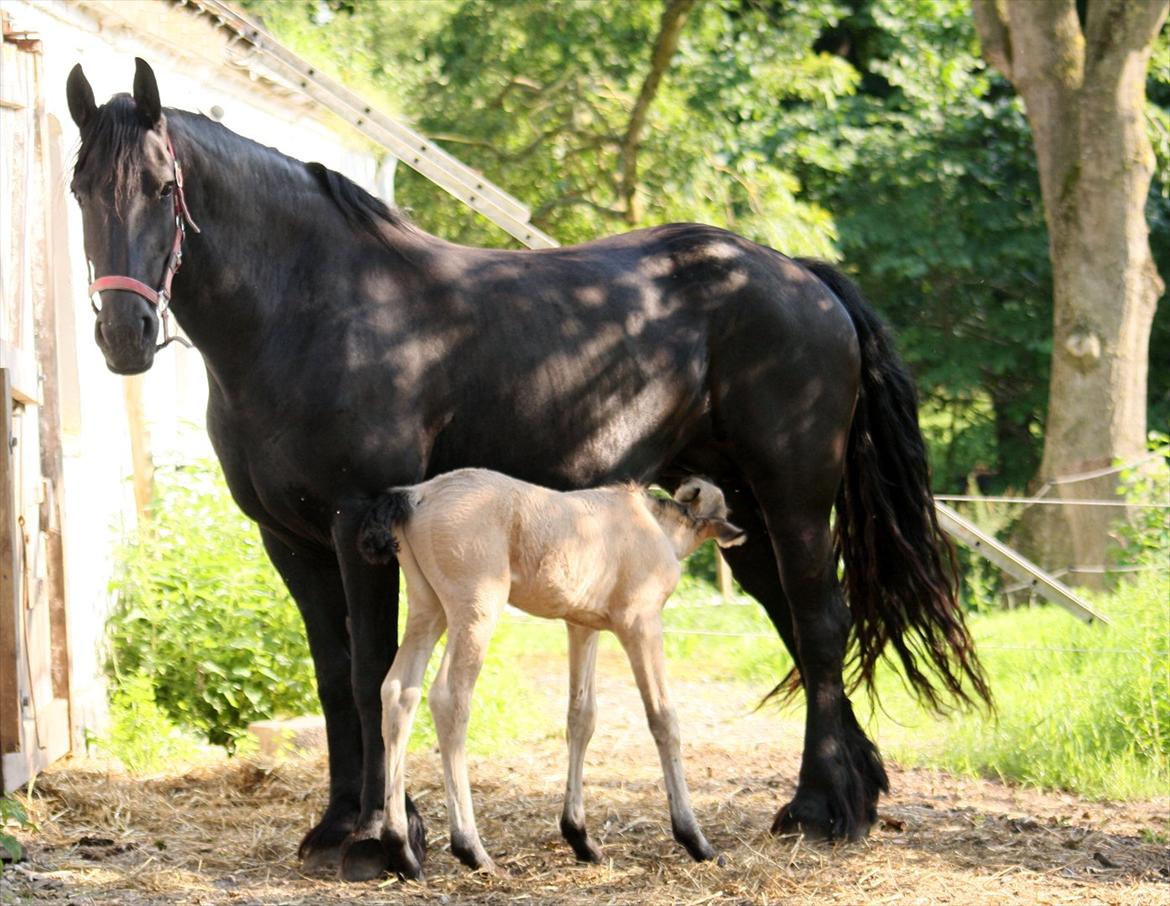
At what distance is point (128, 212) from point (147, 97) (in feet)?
1.13

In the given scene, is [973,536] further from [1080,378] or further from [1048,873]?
[1080,378]

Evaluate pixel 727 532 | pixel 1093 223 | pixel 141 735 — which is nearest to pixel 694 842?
pixel 727 532

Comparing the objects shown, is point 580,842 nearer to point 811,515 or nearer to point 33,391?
point 811,515

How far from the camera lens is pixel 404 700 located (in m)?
4.33

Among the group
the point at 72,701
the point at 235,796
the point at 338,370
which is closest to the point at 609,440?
the point at 338,370

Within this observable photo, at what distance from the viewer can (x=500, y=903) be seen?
14.0 ft

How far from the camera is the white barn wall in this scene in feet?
23.2

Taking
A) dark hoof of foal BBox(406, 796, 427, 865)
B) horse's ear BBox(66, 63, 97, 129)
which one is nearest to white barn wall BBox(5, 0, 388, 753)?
horse's ear BBox(66, 63, 97, 129)

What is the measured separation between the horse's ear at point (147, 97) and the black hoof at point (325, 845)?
2.21m

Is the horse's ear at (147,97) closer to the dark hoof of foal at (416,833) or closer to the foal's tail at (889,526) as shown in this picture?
the dark hoof of foal at (416,833)

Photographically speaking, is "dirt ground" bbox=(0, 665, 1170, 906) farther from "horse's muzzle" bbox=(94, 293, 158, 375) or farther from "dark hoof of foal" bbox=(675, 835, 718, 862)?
"horse's muzzle" bbox=(94, 293, 158, 375)

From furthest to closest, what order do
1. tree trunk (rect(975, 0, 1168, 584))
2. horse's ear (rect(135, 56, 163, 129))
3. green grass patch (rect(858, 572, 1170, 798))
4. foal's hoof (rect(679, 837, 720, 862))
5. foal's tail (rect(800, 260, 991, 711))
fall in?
tree trunk (rect(975, 0, 1168, 584)) → green grass patch (rect(858, 572, 1170, 798)) → foal's tail (rect(800, 260, 991, 711)) → foal's hoof (rect(679, 837, 720, 862)) → horse's ear (rect(135, 56, 163, 129))

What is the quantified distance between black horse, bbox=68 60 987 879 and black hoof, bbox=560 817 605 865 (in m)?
0.61

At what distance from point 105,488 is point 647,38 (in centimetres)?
1098
